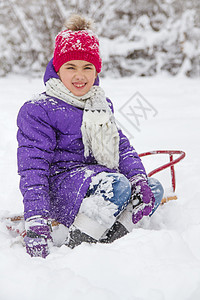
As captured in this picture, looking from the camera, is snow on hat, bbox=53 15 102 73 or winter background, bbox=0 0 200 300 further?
snow on hat, bbox=53 15 102 73

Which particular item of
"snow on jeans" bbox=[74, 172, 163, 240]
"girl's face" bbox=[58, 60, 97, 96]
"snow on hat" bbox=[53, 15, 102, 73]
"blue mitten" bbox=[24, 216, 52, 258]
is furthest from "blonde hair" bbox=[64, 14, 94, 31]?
"blue mitten" bbox=[24, 216, 52, 258]

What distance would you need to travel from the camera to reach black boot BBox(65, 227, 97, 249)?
5.93 feet

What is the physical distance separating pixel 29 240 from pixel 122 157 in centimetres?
86

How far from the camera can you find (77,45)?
6.88ft

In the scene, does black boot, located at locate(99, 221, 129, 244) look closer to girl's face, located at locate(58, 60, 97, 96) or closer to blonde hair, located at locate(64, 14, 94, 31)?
girl's face, located at locate(58, 60, 97, 96)

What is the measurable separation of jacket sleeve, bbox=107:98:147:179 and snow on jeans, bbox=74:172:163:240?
304mm

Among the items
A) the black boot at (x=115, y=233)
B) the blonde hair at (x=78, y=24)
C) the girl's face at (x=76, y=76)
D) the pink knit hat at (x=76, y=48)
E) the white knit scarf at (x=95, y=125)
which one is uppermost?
the blonde hair at (x=78, y=24)

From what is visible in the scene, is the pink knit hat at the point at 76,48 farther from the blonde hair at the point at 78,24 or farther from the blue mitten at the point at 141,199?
the blue mitten at the point at 141,199

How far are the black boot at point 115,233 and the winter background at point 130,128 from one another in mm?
195

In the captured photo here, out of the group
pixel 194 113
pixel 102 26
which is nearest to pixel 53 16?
pixel 102 26

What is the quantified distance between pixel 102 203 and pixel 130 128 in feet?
11.6

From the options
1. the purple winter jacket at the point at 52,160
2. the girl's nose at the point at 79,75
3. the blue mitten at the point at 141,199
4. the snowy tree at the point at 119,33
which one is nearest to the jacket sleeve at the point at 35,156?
the purple winter jacket at the point at 52,160

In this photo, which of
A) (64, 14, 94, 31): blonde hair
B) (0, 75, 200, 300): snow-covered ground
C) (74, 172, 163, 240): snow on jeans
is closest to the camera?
(0, 75, 200, 300): snow-covered ground

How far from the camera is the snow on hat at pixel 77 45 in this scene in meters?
2.09
